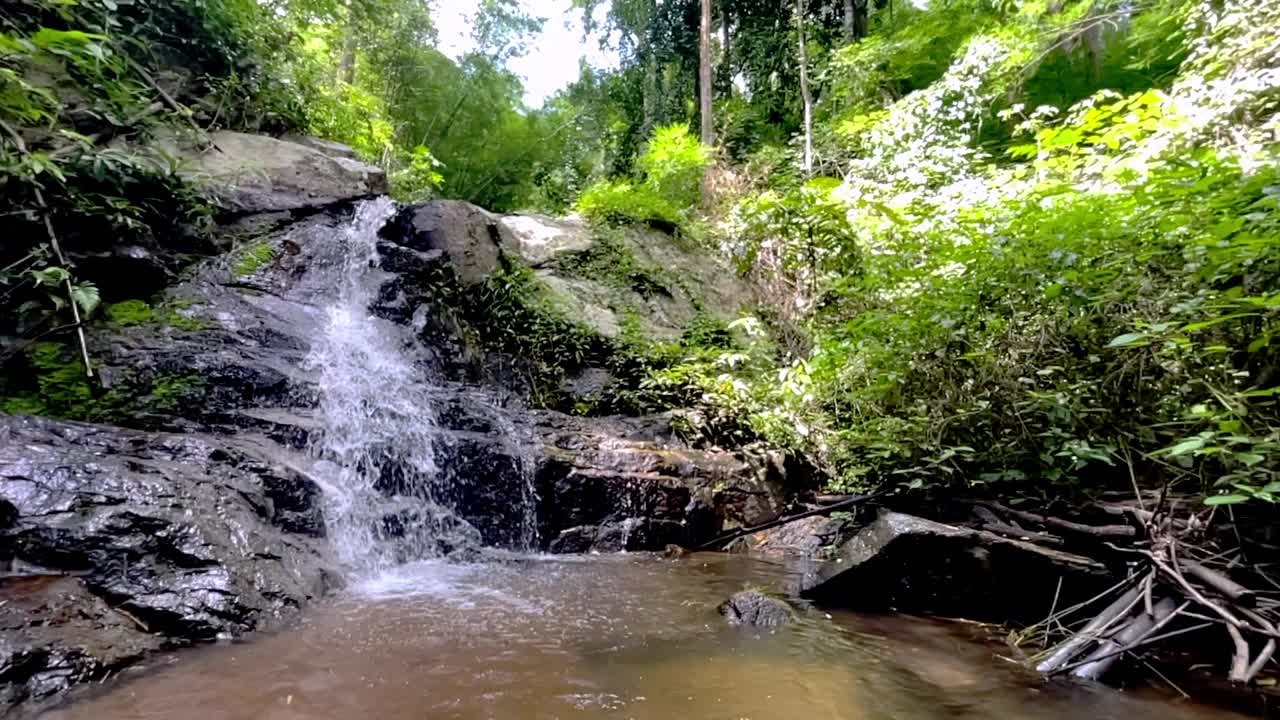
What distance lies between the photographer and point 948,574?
346 centimetres

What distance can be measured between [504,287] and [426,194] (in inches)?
221

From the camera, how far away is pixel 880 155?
30.7 feet

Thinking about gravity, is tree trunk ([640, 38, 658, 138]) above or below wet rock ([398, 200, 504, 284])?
above

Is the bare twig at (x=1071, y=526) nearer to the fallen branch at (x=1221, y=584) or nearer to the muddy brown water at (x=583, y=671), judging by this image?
the fallen branch at (x=1221, y=584)

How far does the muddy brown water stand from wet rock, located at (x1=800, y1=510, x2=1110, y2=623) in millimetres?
208

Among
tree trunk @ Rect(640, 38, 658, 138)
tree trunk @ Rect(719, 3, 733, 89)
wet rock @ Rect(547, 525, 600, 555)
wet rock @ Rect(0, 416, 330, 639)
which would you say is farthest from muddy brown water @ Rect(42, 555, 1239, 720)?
tree trunk @ Rect(719, 3, 733, 89)

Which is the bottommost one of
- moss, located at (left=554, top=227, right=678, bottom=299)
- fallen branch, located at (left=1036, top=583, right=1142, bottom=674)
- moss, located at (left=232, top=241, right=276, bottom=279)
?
fallen branch, located at (left=1036, top=583, right=1142, bottom=674)

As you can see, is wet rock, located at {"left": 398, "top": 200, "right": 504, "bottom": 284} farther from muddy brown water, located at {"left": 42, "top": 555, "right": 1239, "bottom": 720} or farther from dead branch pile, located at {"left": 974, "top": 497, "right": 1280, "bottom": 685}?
dead branch pile, located at {"left": 974, "top": 497, "right": 1280, "bottom": 685}

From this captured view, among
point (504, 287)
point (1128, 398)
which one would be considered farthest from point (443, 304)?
point (1128, 398)

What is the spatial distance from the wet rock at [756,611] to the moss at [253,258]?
614cm

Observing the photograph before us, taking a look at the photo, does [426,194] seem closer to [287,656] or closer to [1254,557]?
[287,656]

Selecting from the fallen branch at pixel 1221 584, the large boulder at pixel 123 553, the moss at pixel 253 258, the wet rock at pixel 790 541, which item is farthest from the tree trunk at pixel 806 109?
the large boulder at pixel 123 553

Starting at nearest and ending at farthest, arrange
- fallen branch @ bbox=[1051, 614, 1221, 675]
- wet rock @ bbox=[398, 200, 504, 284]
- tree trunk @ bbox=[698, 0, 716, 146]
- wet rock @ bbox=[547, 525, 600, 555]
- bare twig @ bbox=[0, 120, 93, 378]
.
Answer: fallen branch @ bbox=[1051, 614, 1221, 675], bare twig @ bbox=[0, 120, 93, 378], wet rock @ bbox=[547, 525, 600, 555], wet rock @ bbox=[398, 200, 504, 284], tree trunk @ bbox=[698, 0, 716, 146]

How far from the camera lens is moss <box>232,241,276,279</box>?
668 centimetres
